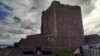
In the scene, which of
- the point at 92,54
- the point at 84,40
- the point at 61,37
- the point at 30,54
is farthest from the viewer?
the point at 84,40

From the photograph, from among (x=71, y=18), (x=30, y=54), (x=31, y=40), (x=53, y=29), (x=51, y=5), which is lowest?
(x=30, y=54)

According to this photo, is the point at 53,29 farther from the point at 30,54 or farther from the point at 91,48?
the point at 91,48

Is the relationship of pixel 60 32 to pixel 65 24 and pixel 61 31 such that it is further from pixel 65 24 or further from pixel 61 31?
pixel 65 24

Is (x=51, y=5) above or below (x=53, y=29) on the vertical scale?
above

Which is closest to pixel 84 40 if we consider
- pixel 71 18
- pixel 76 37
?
pixel 76 37

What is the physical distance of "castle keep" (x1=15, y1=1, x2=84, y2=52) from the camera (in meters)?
34.0

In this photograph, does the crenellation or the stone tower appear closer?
the crenellation

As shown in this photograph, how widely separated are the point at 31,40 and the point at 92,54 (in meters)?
16.3

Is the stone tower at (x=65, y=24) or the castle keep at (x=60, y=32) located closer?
the castle keep at (x=60, y=32)

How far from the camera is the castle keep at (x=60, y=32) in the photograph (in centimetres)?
3403

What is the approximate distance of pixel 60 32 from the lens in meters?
34.8

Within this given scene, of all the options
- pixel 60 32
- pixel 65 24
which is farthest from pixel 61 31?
pixel 65 24

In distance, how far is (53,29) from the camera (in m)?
35.0

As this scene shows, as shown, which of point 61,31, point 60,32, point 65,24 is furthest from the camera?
point 65,24
